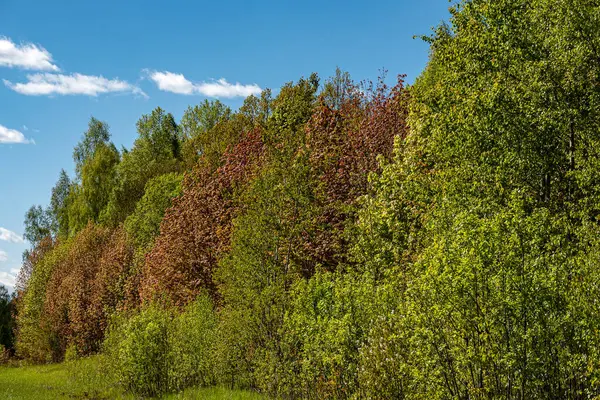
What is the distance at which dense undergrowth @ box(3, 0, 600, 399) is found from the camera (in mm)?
10602

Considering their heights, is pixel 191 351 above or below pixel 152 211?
below

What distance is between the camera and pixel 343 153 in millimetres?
31547

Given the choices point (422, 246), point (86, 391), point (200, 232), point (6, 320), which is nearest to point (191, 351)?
point (86, 391)

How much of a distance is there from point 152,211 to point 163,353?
102 feet

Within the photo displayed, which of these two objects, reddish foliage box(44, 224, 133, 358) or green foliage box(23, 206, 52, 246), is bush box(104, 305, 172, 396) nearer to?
reddish foliage box(44, 224, 133, 358)

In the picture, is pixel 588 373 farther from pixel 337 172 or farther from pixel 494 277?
pixel 337 172

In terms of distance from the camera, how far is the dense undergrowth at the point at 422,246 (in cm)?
1060

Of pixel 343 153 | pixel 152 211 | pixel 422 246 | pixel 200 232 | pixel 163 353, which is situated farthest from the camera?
pixel 152 211

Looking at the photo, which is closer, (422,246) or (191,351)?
(422,246)

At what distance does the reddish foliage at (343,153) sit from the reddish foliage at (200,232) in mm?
4645

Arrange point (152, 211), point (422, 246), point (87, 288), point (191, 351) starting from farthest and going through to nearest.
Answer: point (87, 288), point (152, 211), point (191, 351), point (422, 246)

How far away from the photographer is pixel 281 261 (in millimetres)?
22047

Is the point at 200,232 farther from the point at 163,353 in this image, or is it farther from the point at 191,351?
the point at 163,353

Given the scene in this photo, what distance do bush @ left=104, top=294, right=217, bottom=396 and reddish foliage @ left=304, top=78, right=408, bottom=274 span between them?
7.02 meters
